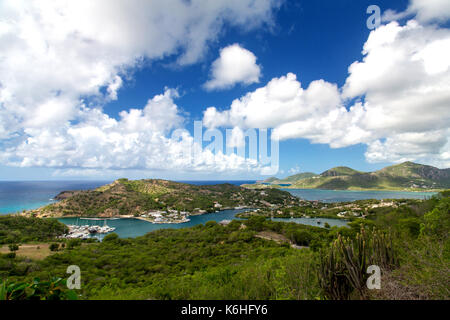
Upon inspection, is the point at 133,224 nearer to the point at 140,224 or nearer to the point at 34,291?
the point at 140,224

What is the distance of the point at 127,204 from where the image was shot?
80938 mm

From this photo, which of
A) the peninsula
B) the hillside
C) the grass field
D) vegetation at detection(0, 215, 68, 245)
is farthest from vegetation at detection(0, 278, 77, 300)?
the hillside

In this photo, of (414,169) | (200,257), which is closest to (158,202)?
(200,257)

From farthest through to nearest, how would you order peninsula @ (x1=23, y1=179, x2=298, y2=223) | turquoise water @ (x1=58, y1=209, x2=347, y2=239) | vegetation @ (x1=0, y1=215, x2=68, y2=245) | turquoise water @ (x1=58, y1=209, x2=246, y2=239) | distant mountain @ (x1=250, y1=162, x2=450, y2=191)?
distant mountain @ (x1=250, y1=162, x2=450, y2=191) → peninsula @ (x1=23, y1=179, x2=298, y2=223) → turquoise water @ (x1=58, y1=209, x2=347, y2=239) → turquoise water @ (x1=58, y1=209, x2=246, y2=239) → vegetation @ (x1=0, y1=215, x2=68, y2=245)

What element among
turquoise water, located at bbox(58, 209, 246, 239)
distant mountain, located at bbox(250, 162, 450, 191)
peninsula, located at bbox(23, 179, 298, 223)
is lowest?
turquoise water, located at bbox(58, 209, 246, 239)

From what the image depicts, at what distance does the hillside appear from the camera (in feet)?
250

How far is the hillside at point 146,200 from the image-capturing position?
76.2 meters

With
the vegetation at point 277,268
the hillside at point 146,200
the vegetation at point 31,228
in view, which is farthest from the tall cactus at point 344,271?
the hillside at point 146,200

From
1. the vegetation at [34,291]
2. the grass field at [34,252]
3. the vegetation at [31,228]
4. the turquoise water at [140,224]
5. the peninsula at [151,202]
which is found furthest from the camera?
the peninsula at [151,202]

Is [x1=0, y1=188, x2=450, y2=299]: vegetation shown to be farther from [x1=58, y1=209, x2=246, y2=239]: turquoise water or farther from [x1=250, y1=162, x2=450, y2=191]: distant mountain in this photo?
[x1=250, y1=162, x2=450, y2=191]: distant mountain

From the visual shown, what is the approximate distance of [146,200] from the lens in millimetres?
85875

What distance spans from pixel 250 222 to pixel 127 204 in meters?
59.9

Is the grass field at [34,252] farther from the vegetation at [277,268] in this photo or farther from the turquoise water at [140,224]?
the turquoise water at [140,224]
